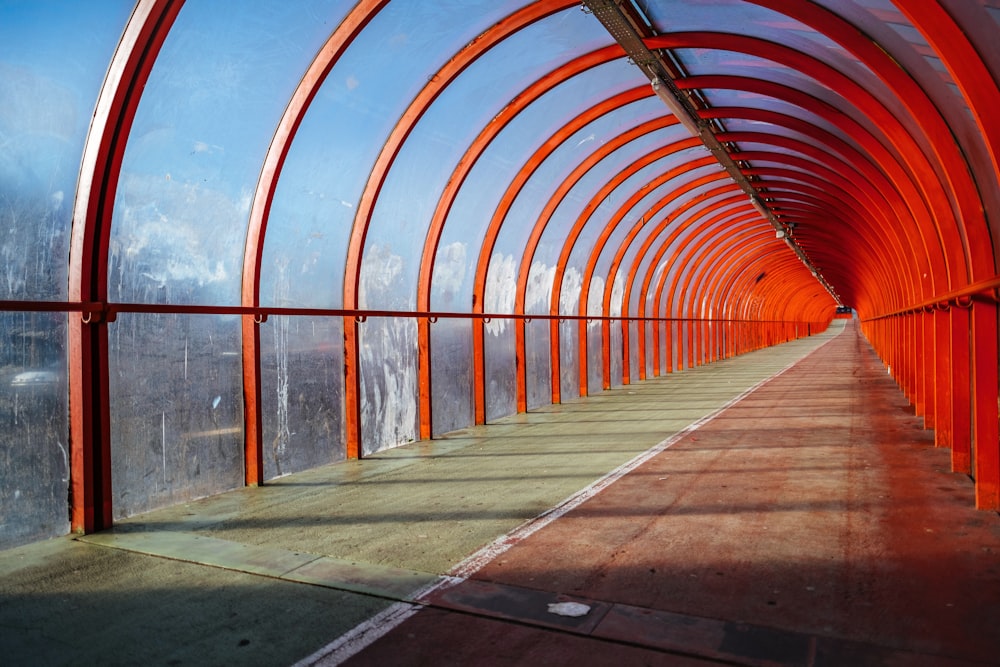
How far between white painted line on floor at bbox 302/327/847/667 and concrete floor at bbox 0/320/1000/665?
0.02 metres

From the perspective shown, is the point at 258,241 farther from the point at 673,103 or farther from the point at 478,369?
the point at 673,103

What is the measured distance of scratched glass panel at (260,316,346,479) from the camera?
8.38 metres

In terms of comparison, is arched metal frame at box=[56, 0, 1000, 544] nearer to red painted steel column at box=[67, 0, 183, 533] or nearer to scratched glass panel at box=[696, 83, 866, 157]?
red painted steel column at box=[67, 0, 183, 533]

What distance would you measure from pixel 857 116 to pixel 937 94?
390cm

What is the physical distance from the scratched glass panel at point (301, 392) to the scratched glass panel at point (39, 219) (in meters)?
2.46

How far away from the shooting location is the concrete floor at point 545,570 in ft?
12.3

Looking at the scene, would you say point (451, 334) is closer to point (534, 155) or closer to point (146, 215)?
point (534, 155)

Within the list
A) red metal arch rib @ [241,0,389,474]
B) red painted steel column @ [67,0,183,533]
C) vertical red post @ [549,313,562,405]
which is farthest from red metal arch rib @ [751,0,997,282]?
vertical red post @ [549,313,562,405]

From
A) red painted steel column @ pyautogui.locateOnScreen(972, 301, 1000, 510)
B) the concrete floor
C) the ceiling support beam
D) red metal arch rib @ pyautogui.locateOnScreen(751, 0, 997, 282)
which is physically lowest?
the concrete floor

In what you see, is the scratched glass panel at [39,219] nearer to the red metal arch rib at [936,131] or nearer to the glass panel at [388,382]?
the glass panel at [388,382]

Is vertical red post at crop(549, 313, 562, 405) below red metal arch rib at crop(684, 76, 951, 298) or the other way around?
below

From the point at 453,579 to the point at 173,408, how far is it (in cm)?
383

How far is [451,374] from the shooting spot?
12039 millimetres

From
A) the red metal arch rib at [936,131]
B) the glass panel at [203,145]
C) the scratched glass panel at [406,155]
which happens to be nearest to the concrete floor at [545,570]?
the scratched glass panel at [406,155]
